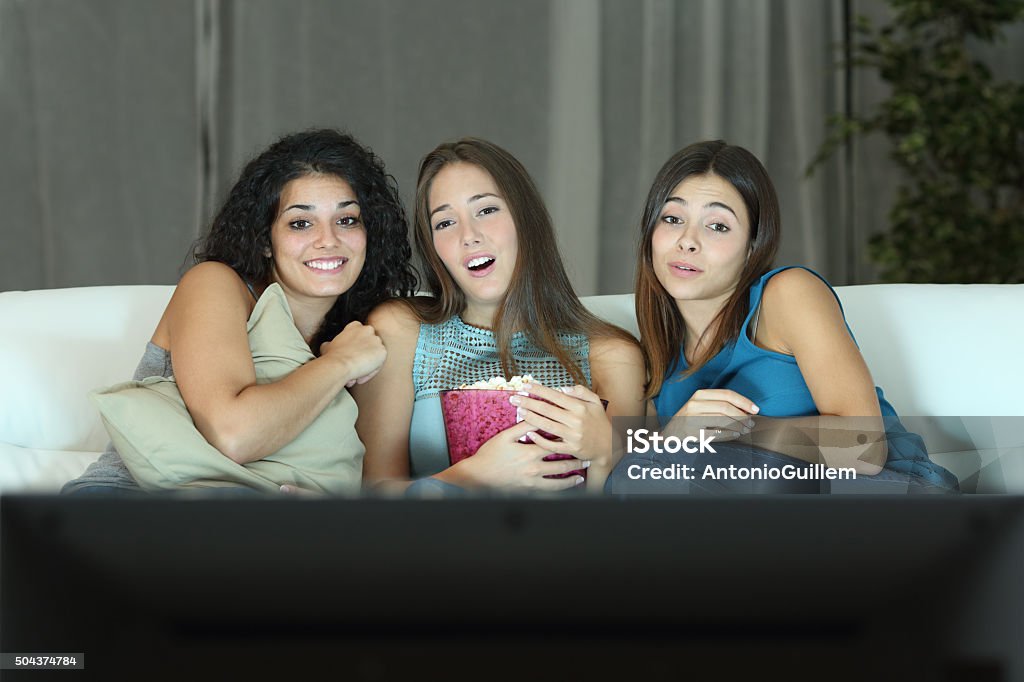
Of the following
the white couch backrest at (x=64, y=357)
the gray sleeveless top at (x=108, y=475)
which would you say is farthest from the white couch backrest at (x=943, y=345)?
the white couch backrest at (x=64, y=357)

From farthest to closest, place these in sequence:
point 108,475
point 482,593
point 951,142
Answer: point 951,142 → point 108,475 → point 482,593

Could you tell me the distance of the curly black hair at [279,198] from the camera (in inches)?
67.3

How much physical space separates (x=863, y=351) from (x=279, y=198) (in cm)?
108

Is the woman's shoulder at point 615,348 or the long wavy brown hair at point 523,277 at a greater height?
the long wavy brown hair at point 523,277

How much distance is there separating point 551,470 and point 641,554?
A: 102 cm

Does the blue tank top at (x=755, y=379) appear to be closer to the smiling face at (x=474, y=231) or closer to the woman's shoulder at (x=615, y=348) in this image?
the woman's shoulder at (x=615, y=348)

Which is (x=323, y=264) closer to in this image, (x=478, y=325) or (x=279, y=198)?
(x=279, y=198)

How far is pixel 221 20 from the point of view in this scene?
355 cm

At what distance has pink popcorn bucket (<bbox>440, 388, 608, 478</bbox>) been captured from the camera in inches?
63.7

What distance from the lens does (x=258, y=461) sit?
1.43 metres

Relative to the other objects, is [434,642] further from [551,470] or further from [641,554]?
[551,470]

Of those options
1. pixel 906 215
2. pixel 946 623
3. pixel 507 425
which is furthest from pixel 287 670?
pixel 906 215

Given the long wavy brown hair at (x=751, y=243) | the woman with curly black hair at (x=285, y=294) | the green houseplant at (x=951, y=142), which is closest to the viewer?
the woman with curly black hair at (x=285, y=294)

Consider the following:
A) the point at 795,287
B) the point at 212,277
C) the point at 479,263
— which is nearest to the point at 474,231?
the point at 479,263
